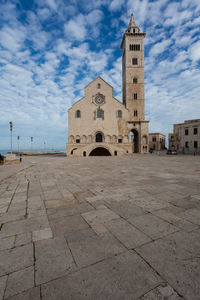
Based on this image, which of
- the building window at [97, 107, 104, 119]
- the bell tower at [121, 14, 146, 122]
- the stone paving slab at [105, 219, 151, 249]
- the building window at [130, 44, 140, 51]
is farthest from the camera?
the building window at [130, 44, 140, 51]

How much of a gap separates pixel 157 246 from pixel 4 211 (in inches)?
140

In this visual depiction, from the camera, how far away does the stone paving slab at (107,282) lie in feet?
4.65

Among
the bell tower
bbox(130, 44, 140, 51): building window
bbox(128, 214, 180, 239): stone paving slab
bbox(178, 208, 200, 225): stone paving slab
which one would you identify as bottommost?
bbox(128, 214, 180, 239): stone paving slab

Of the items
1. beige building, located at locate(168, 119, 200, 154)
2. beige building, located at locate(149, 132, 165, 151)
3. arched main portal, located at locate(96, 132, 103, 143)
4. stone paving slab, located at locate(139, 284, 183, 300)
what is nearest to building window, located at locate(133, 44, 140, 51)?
beige building, located at locate(168, 119, 200, 154)

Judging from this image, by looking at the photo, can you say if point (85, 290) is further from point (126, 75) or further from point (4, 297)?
point (126, 75)

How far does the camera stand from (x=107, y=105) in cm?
3350

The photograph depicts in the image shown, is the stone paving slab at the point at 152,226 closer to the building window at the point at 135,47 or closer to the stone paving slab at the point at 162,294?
the stone paving slab at the point at 162,294

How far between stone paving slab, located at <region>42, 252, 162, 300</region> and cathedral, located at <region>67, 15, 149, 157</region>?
27.5 m

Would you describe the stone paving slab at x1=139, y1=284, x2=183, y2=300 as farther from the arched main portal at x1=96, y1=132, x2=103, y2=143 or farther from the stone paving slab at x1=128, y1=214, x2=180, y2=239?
the arched main portal at x1=96, y1=132, x2=103, y2=143

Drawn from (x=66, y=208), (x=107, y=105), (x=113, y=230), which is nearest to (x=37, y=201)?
(x=66, y=208)

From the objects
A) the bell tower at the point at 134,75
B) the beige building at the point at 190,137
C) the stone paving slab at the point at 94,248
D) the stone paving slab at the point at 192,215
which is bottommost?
the stone paving slab at the point at 94,248

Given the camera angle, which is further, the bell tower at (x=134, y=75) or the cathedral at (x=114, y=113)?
the bell tower at (x=134, y=75)

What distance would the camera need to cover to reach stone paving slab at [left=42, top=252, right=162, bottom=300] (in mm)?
1417

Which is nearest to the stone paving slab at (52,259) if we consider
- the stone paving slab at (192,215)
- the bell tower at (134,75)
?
the stone paving slab at (192,215)
